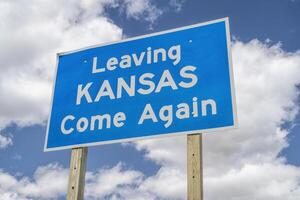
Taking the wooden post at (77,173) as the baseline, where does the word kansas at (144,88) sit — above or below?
above

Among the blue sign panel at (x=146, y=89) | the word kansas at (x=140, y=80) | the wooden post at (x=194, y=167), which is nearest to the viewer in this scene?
the wooden post at (x=194, y=167)

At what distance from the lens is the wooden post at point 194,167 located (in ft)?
11.2

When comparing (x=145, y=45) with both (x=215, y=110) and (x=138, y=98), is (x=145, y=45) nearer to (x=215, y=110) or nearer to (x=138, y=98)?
(x=138, y=98)

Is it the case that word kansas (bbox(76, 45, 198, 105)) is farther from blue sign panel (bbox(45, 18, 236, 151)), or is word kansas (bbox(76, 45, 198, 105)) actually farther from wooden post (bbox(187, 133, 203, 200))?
wooden post (bbox(187, 133, 203, 200))

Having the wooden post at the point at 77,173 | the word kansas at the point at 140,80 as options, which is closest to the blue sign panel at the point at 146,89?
the word kansas at the point at 140,80

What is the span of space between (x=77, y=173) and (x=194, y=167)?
4.10ft

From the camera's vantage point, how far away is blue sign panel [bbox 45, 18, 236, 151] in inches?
146

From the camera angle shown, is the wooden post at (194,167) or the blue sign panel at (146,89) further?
the blue sign panel at (146,89)

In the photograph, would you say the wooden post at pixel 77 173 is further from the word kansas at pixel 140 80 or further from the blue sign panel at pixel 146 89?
the word kansas at pixel 140 80

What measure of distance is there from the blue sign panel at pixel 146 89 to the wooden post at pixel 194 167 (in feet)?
0.32

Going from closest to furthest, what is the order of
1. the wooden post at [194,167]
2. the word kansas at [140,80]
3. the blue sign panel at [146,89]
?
the wooden post at [194,167], the blue sign panel at [146,89], the word kansas at [140,80]

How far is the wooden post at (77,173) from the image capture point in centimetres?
398

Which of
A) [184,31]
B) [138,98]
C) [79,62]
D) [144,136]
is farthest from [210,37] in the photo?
[79,62]

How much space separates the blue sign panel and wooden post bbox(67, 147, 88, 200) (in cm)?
12
